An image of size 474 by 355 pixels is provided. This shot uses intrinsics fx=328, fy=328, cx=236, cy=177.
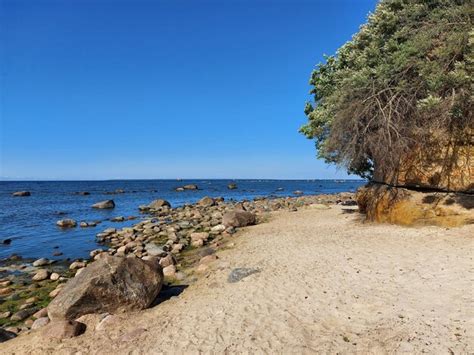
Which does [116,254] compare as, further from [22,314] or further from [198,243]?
[22,314]

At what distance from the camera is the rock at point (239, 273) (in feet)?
33.1

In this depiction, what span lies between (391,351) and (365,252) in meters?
6.37

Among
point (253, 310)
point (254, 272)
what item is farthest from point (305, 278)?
point (253, 310)

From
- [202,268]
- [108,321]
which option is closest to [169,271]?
[202,268]

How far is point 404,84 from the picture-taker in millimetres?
13781

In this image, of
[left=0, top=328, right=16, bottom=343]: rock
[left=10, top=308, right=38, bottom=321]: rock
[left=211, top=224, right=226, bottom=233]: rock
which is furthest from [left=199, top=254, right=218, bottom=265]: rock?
[left=0, top=328, right=16, bottom=343]: rock

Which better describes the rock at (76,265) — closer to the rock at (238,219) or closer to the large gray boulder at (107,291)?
the large gray boulder at (107,291)

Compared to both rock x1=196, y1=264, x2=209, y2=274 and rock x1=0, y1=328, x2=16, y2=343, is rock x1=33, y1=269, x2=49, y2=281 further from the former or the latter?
rock x1=196, y1=264, x2=209, y2=274

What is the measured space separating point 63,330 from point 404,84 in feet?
48.1

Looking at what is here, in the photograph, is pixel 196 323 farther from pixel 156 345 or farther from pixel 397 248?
pixel 397 248

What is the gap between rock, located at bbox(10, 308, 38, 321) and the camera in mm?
9227

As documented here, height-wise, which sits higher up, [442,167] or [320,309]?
[442,167]

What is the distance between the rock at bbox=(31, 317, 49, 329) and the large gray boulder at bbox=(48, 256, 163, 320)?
0.33 metres

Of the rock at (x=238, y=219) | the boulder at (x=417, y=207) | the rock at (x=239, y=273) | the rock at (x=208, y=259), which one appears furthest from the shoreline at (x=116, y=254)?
the boulder at (x=417, y=207)
